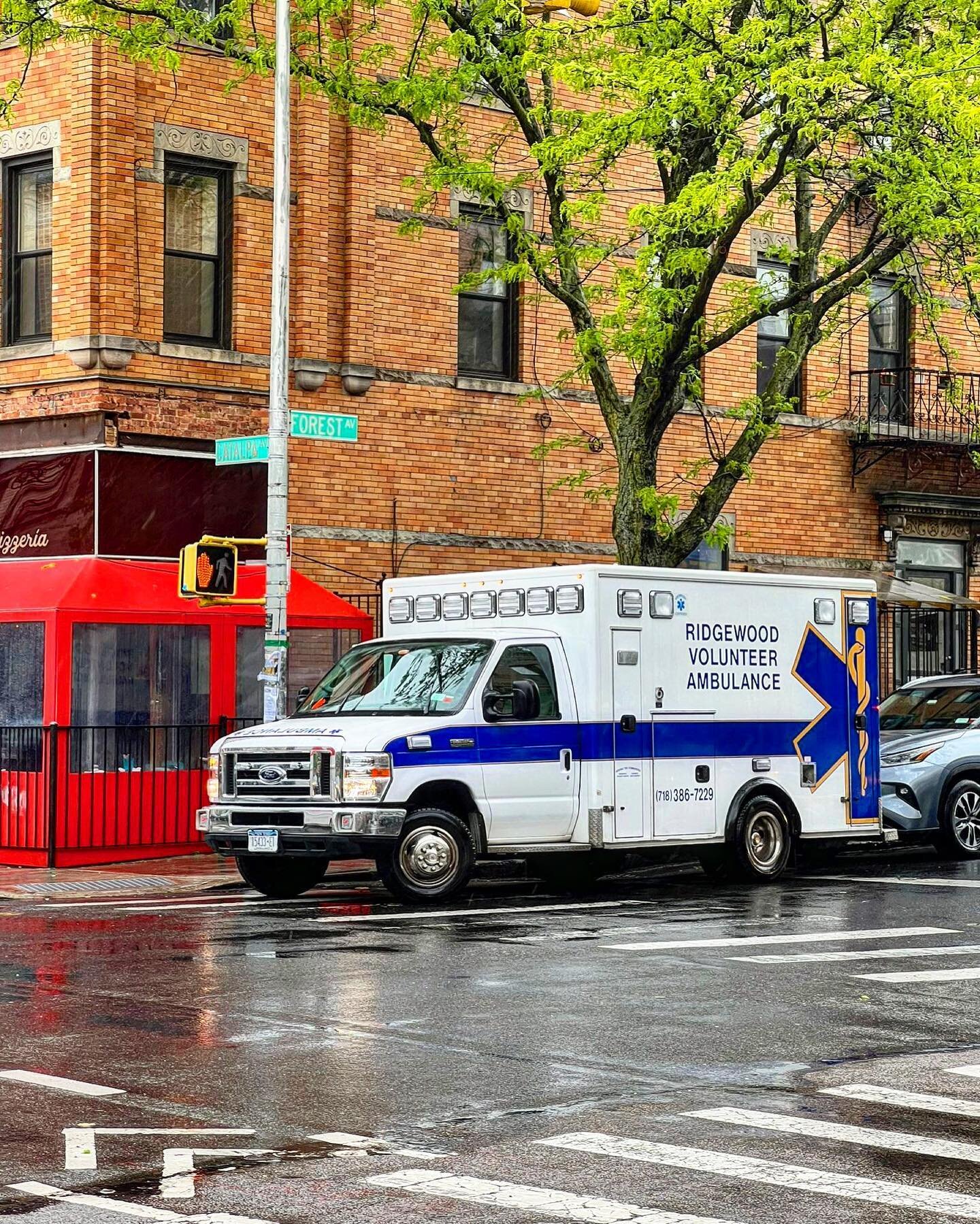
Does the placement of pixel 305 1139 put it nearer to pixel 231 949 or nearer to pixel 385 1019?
pixel 385 1019

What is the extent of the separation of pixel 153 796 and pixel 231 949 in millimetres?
7569

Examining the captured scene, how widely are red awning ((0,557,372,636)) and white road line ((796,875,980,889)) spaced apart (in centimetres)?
592

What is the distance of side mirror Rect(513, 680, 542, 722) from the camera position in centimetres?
1611

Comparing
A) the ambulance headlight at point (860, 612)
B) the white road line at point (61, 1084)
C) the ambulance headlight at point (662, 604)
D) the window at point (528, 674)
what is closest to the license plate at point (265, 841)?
the window at point (528, 674)

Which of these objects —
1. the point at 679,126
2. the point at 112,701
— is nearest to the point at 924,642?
the point at 679,126

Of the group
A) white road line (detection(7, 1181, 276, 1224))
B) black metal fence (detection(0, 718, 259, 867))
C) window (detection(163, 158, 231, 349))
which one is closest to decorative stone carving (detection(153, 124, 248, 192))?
window (detection(163, 158, 231, 349))

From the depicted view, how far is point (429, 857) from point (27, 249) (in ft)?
32.0

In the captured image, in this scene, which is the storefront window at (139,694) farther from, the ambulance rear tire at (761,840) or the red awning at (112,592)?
the ambulance rear tire at (761,840)

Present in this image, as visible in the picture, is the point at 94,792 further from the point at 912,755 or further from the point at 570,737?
the point at 912,755

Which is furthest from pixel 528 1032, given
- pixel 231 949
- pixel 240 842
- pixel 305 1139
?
pixel 240 842

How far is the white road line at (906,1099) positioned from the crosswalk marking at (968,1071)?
0.46 meters

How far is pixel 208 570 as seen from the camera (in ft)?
58.2

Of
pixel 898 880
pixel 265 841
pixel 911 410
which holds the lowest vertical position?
pixel 898 880

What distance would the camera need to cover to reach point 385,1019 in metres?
9.98
